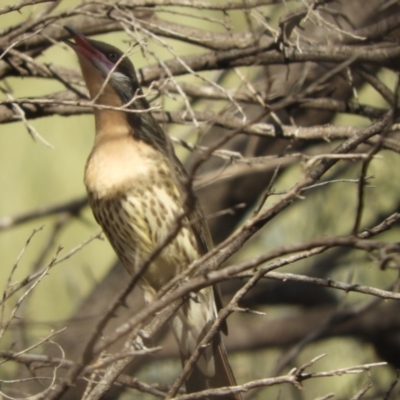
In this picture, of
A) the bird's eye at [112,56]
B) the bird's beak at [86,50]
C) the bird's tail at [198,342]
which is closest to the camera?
the bird's beak at [86,50]

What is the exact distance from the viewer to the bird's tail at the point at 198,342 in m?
4.09

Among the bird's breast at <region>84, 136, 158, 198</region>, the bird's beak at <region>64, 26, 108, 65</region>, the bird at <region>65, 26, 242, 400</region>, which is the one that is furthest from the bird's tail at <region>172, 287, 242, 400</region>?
the bird's beak at <region>64, 26, 108, 65</region>

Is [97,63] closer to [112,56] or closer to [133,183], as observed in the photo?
[112,56]

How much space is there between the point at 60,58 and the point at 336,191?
3.95 metres

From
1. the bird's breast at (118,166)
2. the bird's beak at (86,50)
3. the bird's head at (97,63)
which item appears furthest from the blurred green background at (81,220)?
the bird's beak at (86,50)

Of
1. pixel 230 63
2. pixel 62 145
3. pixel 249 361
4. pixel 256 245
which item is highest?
pixel 230 63

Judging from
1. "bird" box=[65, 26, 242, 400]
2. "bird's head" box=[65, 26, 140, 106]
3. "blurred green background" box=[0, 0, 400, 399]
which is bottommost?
"blurred green background" box=[0, 0, 400, 399]

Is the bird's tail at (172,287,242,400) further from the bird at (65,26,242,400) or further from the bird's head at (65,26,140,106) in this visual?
the bird's head at (65,26,140,106)

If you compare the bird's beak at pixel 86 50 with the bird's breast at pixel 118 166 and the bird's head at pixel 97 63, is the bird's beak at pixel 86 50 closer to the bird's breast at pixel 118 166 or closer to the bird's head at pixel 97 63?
the bird's head at pixel 97 63

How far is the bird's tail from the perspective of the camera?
4.09 meters

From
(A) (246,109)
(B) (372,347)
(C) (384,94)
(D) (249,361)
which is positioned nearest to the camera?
(C) (384,94)

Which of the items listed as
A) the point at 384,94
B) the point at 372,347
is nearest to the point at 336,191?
the point at 372,347

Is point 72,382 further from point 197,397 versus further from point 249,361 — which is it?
point 249,361

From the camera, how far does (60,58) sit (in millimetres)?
9109
